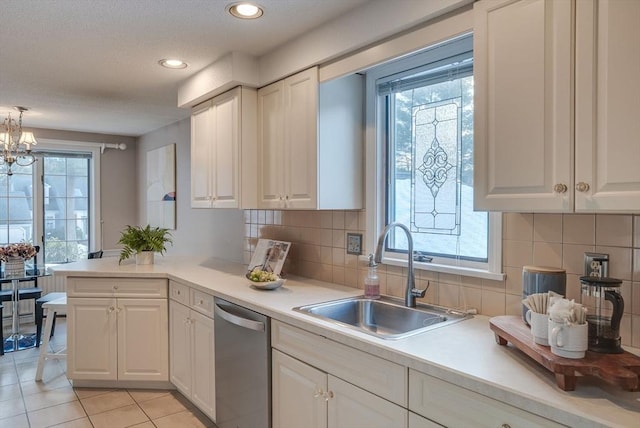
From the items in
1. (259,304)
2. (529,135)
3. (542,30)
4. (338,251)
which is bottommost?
(259,304)

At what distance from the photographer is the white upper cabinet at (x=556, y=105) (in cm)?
115

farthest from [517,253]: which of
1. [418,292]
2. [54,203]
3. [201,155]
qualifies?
[54,203]

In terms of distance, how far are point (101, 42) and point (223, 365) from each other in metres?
1.96

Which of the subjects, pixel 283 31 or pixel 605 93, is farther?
pixel 283 31

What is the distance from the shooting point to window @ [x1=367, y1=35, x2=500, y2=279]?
1.95 meters

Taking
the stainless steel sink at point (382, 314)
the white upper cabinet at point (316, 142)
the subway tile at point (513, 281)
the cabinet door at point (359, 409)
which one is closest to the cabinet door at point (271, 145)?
the white upper cabinet at point (316, 142)

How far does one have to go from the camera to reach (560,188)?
50.6 inches

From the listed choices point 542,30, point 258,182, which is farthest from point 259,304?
point 542,30

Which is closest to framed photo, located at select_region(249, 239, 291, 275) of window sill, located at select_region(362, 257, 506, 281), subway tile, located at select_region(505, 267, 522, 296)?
window sill, located at select_region(362, 257, 506, 281)

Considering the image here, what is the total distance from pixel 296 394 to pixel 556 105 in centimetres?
150

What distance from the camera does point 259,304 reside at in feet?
6.73

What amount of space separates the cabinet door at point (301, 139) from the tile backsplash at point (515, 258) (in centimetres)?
30

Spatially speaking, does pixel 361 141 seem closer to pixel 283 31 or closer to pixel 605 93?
pixel 283 31

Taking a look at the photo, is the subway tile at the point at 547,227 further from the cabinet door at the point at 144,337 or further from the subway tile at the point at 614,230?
the cabinet door at the point at 144,337
